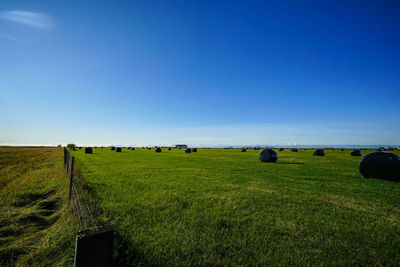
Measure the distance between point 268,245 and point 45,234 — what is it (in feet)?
19.6

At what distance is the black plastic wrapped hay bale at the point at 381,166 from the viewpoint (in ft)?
38.9

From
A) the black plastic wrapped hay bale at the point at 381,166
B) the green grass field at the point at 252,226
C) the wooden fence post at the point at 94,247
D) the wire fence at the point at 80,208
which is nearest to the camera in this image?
the wooden fence post at the point at 94,247

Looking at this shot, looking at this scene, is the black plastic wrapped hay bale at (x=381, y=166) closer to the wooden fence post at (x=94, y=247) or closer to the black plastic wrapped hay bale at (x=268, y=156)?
the black plastic wrapped hay bale at (x=268, y=156)

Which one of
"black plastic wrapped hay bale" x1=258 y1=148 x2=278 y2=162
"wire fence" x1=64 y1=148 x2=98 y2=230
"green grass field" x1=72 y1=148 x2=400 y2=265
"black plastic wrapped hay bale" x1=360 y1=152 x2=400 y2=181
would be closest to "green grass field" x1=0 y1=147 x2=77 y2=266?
"wire fence" x1=64 y1=148 x2=98 y2=230

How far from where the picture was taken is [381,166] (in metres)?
12.4

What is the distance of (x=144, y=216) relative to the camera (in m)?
5.78

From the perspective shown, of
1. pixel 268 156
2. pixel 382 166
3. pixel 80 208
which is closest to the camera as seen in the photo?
pixel 80 208

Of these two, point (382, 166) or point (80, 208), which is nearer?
point (80, 208)

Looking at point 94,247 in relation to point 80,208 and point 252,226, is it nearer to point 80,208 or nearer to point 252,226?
point 80,208

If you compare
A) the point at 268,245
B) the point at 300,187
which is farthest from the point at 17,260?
the point at 300,187

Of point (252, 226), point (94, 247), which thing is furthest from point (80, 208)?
point (252, 226)

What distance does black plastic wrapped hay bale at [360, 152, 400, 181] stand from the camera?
11.9 metres

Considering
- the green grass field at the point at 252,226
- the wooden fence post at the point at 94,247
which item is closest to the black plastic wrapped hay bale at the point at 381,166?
the green grass field at the point at 252,226

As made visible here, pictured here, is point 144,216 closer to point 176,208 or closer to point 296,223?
point 176,208
